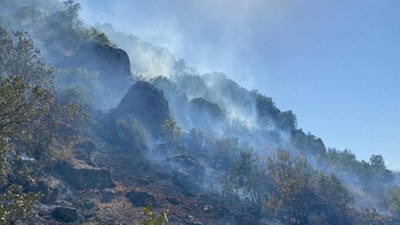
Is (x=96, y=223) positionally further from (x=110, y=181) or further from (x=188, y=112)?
(x=188, y=112)

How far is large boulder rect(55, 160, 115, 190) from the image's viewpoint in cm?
3709

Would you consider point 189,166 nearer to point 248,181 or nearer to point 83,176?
point 248,181

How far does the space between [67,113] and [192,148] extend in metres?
55.2

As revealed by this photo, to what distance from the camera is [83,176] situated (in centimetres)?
3772

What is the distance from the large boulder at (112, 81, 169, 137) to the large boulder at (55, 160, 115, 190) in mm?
40175

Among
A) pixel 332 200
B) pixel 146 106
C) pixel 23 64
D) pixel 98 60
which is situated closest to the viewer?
pixel 23 64

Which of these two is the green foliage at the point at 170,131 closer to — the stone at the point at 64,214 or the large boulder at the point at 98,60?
the large boulder at the point at 98,60

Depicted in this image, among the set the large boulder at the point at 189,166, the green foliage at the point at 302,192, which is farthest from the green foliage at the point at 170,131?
the green foliage at the point at 302,192

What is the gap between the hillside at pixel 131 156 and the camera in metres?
29.1

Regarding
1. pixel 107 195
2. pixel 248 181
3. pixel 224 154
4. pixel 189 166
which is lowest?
pixel 107 195

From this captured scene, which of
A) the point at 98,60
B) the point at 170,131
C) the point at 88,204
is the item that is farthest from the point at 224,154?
the point at 88,204

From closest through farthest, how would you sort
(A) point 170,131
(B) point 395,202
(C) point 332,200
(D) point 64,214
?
(D) point 64,214 < (C) point 332,200 < (B) point 395,202 < (A) point 170,131

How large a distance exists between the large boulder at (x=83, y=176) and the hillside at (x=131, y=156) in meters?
0.13

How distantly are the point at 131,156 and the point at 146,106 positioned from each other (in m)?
23.4
